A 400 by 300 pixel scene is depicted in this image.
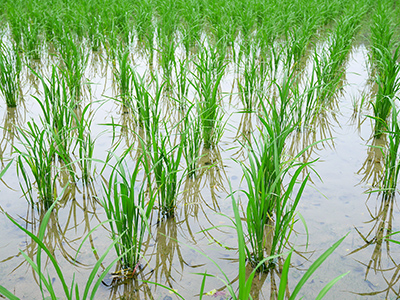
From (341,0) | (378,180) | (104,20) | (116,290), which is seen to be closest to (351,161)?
(378,180)

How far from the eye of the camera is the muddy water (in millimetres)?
1768

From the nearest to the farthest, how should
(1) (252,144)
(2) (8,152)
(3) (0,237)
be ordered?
(3) (0,237) < (2) (8,152) < (1) (252,144)

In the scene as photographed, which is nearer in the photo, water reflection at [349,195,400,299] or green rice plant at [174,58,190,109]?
water reflection at [349,195,400,299]

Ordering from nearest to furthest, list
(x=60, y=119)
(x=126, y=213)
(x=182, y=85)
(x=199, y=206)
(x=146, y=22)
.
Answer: (x=126, y=213)
(x=199, y=206)
(x=60, y=119)
(x=182, y=85)
(x=146, y=22)

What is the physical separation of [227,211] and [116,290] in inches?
31.6

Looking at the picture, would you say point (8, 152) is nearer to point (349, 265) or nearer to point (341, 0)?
point (349, 265)

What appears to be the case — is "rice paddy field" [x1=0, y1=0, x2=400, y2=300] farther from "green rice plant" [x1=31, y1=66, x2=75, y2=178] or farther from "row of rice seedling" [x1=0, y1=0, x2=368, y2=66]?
"row of rice seedling" [x1=0, y1=0, x2=368, y2=66]

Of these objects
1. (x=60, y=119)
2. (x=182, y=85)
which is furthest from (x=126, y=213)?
(x=182, y=85)

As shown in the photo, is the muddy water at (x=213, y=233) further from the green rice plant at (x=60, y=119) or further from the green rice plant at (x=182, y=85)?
the green rice plant at (x=182, y=85)

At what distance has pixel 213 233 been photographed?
6.92ft

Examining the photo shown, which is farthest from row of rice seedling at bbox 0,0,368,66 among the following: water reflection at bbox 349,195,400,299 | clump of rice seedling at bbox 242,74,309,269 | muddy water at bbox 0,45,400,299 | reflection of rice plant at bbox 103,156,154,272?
reflection of rice plant at bbox 103,156,154,272

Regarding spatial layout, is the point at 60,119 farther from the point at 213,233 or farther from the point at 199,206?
the point at 213,233

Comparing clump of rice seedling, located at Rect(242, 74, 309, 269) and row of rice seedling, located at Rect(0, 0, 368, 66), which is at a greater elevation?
row of rice seedling, located at Rect(0, 0, 368, 66)

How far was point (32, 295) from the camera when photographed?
66.4 inches
